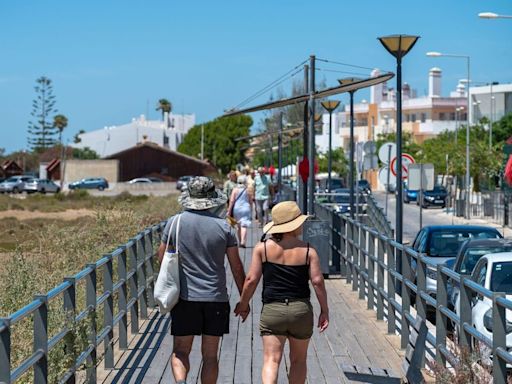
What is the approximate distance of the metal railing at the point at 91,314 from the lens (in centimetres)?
638

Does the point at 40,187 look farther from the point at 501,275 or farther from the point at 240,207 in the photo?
the point at 501,275

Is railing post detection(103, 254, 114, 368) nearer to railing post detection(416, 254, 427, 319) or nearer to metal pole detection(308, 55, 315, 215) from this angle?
railing post detection(416, 254, 427, 319)

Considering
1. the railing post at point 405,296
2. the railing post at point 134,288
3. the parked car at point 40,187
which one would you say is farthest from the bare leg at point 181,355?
the parked car at point 40,187

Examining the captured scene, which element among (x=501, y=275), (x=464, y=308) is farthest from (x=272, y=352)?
(x=501, y=275)

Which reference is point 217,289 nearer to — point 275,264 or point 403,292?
point 275,264

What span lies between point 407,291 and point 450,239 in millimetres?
7713

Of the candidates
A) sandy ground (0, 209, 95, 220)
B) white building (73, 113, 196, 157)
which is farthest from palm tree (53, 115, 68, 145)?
sandy ground (0, 209, 95, 220)

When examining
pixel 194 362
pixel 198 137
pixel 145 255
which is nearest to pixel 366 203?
pixel 145 255

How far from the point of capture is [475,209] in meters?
52.6

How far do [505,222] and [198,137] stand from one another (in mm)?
95398

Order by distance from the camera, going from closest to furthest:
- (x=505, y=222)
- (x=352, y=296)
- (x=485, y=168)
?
1. (x=352, y=296)
2. (x=505, y=222)
3. (x=485, y=168)

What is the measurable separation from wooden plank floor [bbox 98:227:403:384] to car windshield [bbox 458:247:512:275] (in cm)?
179

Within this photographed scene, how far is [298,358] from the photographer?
7691 millimetres

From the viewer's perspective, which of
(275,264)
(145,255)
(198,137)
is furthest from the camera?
(198,137)
